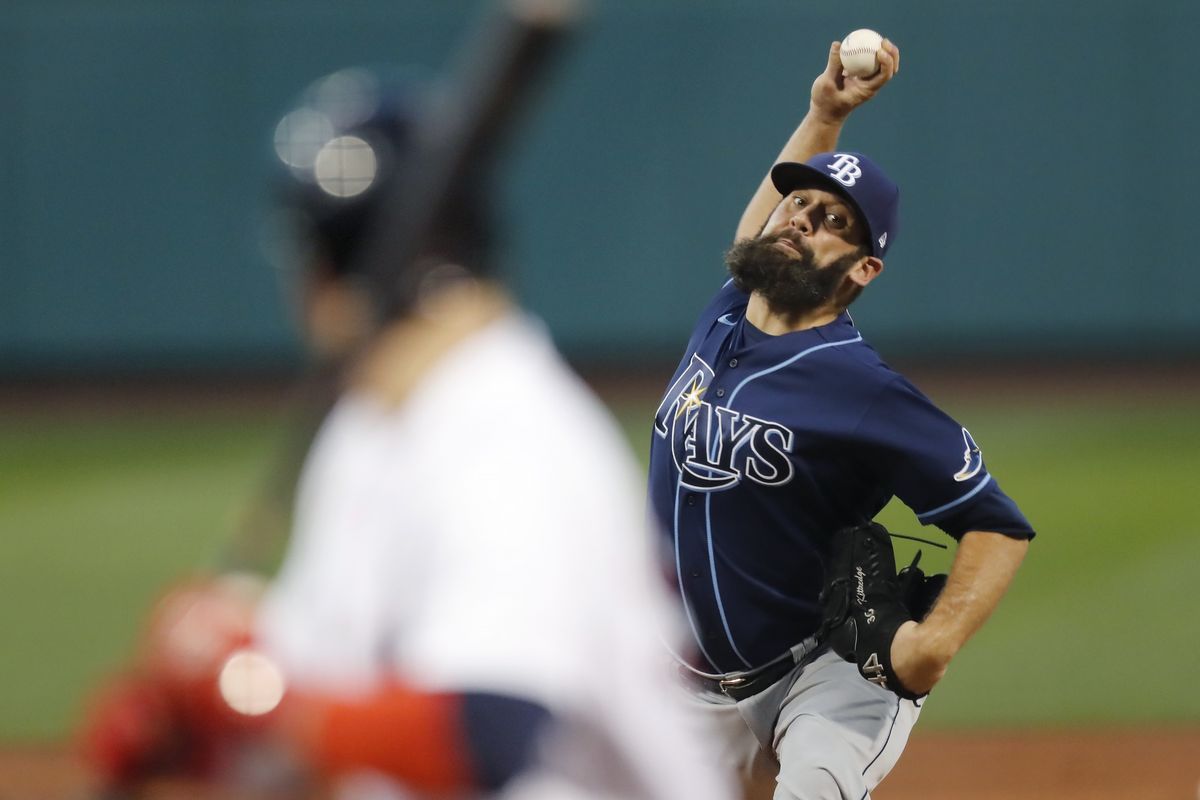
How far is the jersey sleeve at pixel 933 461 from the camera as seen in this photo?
3102 millimetres

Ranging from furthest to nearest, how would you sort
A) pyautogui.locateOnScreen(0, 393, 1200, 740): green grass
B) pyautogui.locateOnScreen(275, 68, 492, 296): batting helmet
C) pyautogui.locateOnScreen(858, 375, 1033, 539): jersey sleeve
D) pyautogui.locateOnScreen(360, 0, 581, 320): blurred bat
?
pyautogui.locateOnScreen(0, 393, 1200, 740): green grass, pyautogui.locateOnScreen(858, 375, 1033, 539): jersey sleeve, pyautogui.locateOnScreen(275, 68, 492, 296): batting helmet, pyautogui.locateOnScreen(360, 0, 581, 320): blurred bat

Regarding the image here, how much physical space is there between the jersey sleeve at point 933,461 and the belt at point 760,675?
46cm

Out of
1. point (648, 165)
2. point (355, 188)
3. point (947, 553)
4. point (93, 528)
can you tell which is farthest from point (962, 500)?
point (648, 165)

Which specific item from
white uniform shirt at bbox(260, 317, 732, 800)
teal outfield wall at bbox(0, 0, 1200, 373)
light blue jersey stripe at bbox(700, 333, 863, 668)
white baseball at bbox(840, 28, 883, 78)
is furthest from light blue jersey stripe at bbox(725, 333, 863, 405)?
teal outfield wall at bbox(0, 0, 1200, 373)

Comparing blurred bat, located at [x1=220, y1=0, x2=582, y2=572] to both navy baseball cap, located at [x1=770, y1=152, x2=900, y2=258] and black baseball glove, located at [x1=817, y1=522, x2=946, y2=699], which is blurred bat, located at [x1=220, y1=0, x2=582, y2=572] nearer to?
navy baseball cap, located at [x1=770, y1=152, x2=900, y2=258]

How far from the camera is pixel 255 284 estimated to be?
13.5m

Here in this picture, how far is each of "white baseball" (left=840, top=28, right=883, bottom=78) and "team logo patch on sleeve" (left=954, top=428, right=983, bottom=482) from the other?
74 cm

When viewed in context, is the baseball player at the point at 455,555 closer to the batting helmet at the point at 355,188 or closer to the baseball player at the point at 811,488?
the batting helmet at the point at 355,188

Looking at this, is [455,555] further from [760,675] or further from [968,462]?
[760,675]

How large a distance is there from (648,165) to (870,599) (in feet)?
35.0

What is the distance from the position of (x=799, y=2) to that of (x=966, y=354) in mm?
3175

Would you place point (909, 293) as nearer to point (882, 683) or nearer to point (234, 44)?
point (234, 44)

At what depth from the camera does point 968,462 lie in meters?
3.11

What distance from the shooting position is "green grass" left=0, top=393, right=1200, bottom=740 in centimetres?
709
